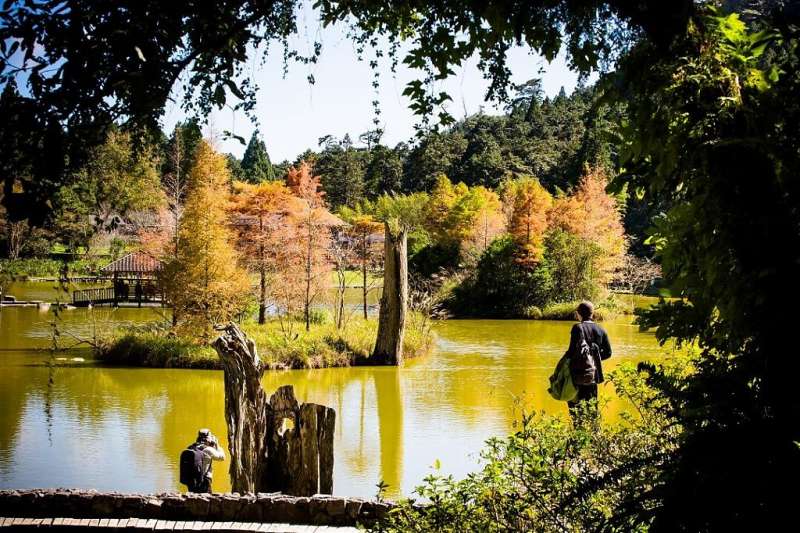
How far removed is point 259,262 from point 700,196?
55.5 ft

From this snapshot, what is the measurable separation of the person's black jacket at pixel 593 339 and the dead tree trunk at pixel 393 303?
782 centimetres

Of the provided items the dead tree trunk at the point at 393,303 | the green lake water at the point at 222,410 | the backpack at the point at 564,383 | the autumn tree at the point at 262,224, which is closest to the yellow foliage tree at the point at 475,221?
the autumn tree at the point at 262,224

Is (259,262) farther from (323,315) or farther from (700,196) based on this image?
(700,196)

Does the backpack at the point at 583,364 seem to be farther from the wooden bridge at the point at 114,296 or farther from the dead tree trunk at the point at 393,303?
the wooden bridge at the point at 114,296

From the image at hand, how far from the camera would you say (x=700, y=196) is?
1.65 m

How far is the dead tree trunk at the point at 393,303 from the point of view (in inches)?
523

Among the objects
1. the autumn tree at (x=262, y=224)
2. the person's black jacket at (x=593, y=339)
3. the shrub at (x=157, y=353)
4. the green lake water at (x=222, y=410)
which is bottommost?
the green lake water at (x=222, y=410)

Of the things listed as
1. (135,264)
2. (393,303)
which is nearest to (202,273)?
(393,303)

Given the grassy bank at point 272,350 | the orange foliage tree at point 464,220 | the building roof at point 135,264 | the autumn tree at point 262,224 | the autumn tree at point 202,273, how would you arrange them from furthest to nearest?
the orange foliage tree at point 464,220
the building roof at point 135,264
the autumn tree at point 262,224
the autumn tree at point 202,273
the grassy bank at point 272,350

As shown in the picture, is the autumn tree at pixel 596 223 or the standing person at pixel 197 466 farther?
the autumn tree at pixel 596 223

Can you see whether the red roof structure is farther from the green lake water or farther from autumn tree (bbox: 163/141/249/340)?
autumn tree (bbox: 163/141/249/340)

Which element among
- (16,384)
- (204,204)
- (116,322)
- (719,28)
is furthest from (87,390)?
(719,28)

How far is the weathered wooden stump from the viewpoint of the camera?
5.14 meters

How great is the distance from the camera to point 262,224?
19031 millimetres
